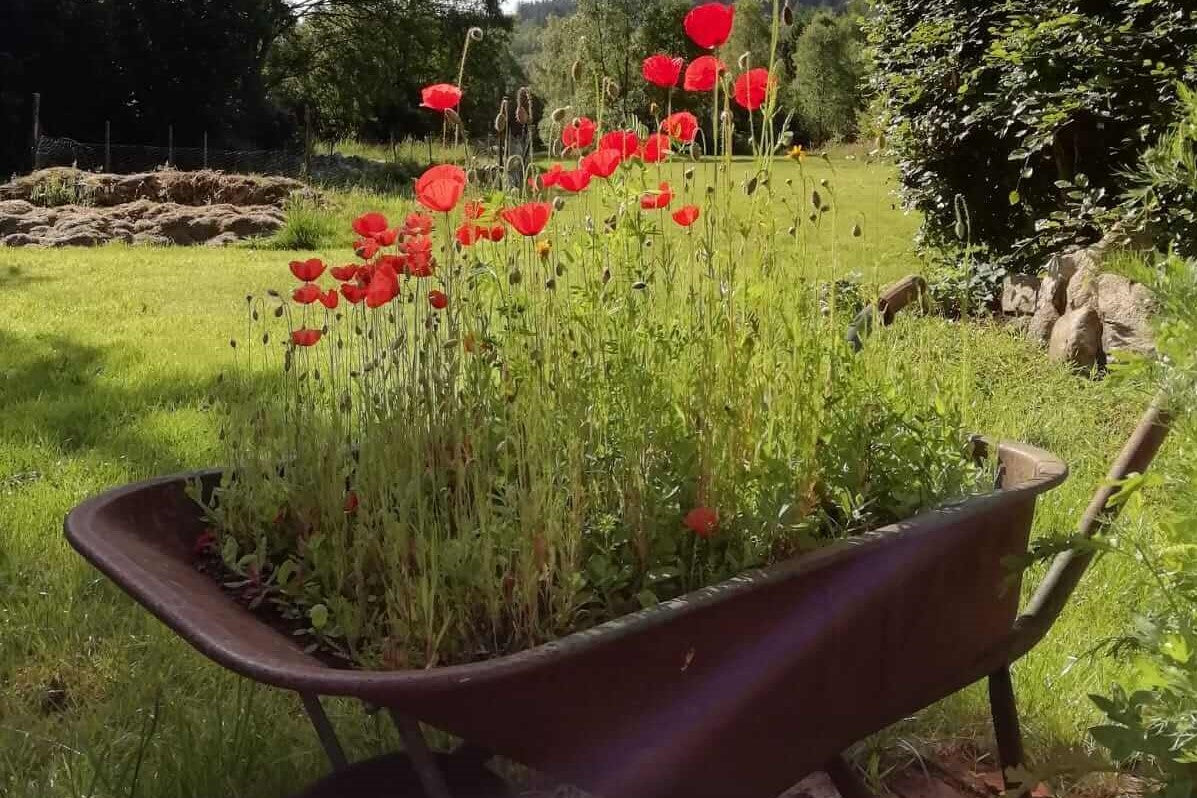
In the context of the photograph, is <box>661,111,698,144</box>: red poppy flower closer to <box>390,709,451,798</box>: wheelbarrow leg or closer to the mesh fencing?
<box>390,709,451,798</box>: wheelbarrow leg

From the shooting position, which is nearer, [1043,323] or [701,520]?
[701,520]

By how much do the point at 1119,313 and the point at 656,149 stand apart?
3.09 meters

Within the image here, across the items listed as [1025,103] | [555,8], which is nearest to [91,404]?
[1025,103]

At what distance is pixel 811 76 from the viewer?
41219 mm

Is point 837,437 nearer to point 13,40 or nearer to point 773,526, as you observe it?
point 773,526

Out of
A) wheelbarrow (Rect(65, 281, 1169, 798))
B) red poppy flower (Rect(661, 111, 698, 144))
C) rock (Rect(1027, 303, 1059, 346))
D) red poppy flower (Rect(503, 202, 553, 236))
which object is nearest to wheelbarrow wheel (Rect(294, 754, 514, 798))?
wheelbarrow (Rect(65, 281, 1169, 798))

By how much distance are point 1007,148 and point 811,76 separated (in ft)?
126

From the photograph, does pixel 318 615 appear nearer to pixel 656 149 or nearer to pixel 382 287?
pixel 382 287

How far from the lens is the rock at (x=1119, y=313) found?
12.7 feet

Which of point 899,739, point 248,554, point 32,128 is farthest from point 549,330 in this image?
point 32,128

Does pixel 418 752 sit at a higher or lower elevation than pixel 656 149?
lower

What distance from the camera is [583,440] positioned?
4.70ft

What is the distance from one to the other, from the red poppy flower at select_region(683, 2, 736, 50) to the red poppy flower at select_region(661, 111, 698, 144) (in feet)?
0.63

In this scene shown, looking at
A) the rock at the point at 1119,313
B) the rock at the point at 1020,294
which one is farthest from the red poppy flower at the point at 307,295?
the rock at the point at 1020,294
